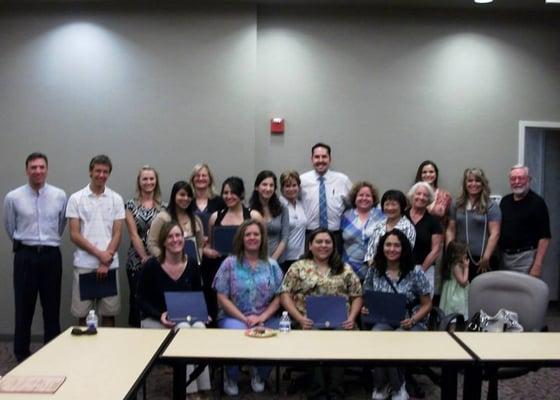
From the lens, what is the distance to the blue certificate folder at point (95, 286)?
4.78m

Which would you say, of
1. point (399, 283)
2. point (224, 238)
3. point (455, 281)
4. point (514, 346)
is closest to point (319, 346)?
point (514, 346)

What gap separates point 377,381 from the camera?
409 cm

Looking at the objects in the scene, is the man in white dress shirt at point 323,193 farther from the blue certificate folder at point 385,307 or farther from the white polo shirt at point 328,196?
the blue certificate folder at point 385,307

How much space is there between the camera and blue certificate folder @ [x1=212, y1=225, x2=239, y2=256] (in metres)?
4.59

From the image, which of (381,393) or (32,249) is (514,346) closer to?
(381,393)

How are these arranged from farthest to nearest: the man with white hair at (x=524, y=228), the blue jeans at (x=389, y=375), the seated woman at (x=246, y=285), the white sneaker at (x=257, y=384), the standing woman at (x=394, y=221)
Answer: the man with white hair at (x=524, y=228), the standing woman at (x=394, y=221), the white sneaker at (x=257, y=384), the seated woman at (x=246, y=285), the blue jeans at (x=389, y=375)

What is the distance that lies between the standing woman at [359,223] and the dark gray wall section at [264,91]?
40.0 inches

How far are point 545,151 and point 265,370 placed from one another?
4.48 metres

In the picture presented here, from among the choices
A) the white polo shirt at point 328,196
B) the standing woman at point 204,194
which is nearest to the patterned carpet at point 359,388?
the standing woman at point 204,194

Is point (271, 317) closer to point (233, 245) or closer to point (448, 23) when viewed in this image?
point (233, 245)

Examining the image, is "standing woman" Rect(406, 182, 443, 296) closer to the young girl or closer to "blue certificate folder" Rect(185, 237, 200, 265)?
the young girl

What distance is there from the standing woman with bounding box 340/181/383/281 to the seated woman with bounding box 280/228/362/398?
1.90ft

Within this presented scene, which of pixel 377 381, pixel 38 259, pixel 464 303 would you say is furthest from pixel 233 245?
pixel 464 303

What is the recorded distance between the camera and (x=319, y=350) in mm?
2914
